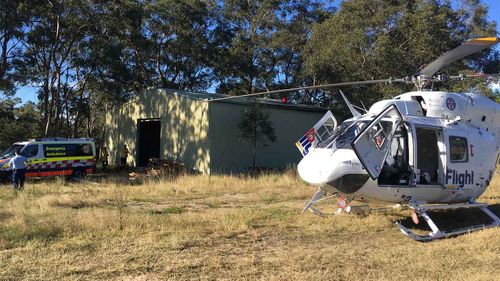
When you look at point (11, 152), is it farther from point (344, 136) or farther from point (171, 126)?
point (344, 136)

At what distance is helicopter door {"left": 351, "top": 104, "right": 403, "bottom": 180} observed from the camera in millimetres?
8367

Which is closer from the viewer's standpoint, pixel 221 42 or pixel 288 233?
pixel 288 233

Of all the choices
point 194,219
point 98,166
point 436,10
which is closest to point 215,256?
point 194,219

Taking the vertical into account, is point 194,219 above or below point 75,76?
below

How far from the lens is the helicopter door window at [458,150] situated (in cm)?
1015

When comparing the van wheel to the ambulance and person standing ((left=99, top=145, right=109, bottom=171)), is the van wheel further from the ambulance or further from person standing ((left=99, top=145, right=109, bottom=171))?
person standing ((left=99, top=145, right=109, bottom=171))

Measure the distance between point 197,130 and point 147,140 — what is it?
5.65 m

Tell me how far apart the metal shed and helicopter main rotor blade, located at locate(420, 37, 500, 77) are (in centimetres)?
1436

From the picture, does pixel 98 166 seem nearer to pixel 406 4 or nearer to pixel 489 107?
pixel 406 4

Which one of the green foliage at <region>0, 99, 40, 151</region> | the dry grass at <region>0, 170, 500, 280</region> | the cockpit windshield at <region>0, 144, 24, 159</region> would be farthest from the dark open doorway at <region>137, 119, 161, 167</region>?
the dry grass at <region>0, 170, 500, 280</region>

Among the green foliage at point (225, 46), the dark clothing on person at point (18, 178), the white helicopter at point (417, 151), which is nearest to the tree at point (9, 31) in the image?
the green foliage at point (225, 46)

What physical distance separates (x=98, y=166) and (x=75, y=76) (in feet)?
18.9

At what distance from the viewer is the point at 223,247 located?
7.67 m

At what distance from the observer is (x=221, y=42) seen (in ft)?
106
